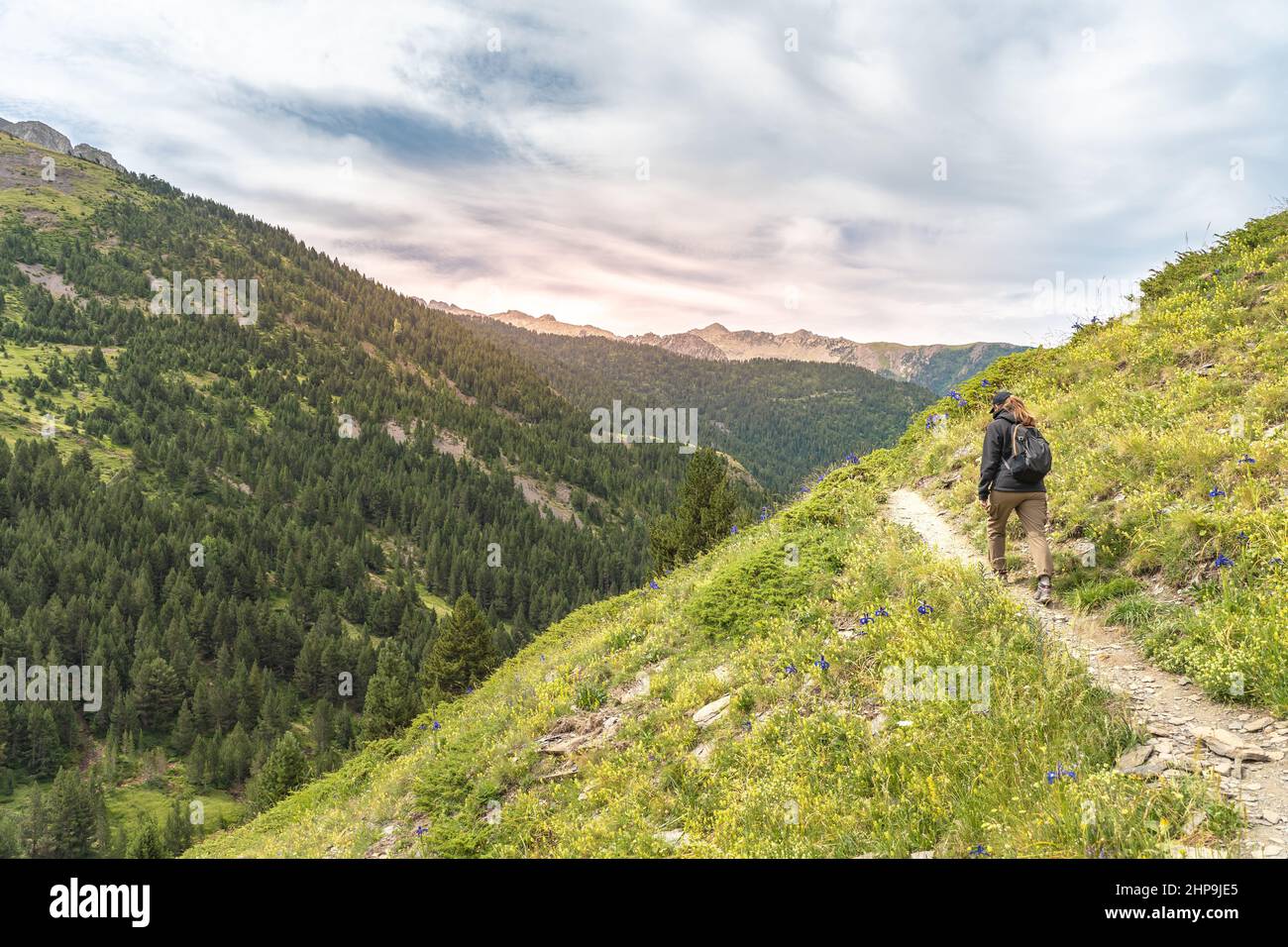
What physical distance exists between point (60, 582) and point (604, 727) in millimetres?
157586

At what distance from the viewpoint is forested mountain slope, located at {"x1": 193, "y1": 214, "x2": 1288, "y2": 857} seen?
5078 millimetres

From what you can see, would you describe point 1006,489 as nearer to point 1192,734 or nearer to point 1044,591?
point 1044,591

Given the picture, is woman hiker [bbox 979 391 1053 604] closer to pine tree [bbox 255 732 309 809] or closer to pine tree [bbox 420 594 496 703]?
pine tree [bbox 420 594 496 703]

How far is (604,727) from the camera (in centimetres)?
946

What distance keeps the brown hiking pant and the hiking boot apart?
98mm

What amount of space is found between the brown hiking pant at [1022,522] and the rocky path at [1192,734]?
1224 mm

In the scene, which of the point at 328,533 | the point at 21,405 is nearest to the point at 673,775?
the point at 328,533

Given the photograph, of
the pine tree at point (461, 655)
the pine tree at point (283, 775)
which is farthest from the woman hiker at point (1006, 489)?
the pine tree at point (283, 775)

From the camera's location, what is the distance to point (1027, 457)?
8836mm

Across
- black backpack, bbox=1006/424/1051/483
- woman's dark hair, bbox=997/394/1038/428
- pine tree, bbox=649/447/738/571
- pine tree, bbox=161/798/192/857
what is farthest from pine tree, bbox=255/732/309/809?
woman's dark hair, bbox=997/394/1038/428

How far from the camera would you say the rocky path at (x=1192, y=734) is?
4156mm

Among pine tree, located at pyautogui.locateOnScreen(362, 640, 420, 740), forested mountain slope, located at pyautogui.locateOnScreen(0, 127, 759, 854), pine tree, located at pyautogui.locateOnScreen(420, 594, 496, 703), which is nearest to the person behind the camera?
pine tree, located at pyautogui.locateOnScreen(420, 594, 496, 703)

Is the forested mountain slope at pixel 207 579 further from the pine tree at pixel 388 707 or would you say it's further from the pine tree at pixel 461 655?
the pine tree at pixel 461 655
